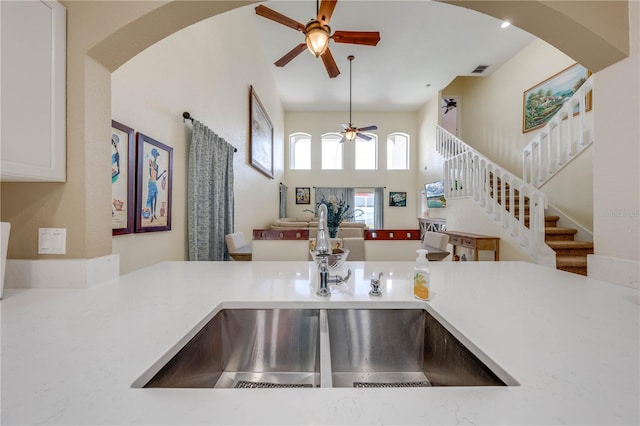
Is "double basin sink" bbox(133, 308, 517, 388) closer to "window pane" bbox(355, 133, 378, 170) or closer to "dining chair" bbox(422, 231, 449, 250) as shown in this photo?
"dining chair" bbox(422, 231, 449, 250)

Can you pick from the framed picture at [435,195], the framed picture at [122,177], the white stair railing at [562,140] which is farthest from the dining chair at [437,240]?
the framed picture at [435,195]

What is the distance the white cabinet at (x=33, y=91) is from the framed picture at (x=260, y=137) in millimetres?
2989

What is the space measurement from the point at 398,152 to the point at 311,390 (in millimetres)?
7854

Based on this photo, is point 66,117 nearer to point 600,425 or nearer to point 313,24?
point 600,425

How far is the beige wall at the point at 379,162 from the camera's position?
7422 mm

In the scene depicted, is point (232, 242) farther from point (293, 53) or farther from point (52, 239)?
point (293, 53)

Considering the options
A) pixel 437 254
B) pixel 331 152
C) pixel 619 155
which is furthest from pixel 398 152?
pixel 619 155

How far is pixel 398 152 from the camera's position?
301 inches

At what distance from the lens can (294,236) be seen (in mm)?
2184

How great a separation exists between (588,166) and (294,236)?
4112mm

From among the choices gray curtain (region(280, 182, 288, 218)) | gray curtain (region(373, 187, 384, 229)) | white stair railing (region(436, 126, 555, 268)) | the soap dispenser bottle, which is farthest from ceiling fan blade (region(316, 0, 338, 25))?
gray curtain (region(373, 187, 384, 229))

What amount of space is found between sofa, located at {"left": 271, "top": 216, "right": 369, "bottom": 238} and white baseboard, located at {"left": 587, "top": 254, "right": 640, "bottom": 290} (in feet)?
4.68

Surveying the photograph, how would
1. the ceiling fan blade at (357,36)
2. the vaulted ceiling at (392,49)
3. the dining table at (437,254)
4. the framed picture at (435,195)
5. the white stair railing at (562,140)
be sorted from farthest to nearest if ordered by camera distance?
the framed picture at (435,195) < the vaulted ceiling at (392,49) < the white stair railing at (562,140) < the ceiling fan blade at (357,36) < the dining table at (437,254)

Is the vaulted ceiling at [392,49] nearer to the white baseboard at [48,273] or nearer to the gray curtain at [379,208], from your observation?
the gray curtain at [379,208]
